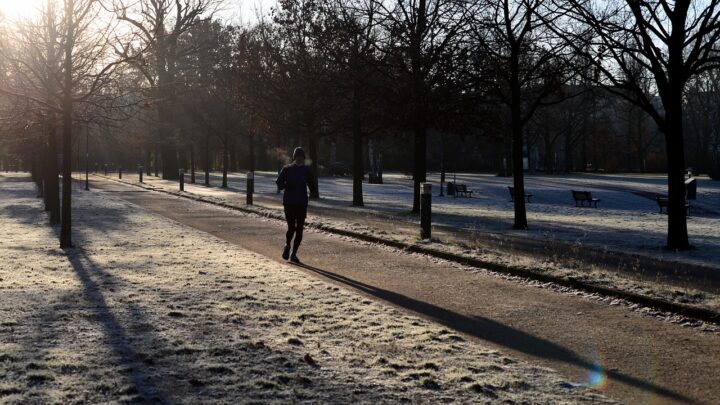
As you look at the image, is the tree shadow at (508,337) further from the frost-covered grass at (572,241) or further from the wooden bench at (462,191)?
the wooden bench at (462,191)

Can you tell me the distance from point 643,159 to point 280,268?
68.1m

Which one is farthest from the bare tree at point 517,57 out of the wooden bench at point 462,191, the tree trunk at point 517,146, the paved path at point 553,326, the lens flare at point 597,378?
the wooden bench at point 462,191

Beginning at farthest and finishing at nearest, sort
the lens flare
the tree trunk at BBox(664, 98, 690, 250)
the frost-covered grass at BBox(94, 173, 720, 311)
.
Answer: the tree trunk at BBox(664, 98, 690, 250), the frost-covered grass at BBox(94, 173, 720, 311), the lens flare

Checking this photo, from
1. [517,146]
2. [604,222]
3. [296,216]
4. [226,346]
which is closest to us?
[226,346]

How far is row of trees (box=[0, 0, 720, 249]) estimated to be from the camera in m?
12.1

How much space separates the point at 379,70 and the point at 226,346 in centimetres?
1512

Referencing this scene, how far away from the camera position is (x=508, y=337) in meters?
5.80

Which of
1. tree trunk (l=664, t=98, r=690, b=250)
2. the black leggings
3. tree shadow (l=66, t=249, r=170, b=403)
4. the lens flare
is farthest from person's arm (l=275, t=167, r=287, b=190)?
tree trunk (l=664, t=98, r=690, b=250)

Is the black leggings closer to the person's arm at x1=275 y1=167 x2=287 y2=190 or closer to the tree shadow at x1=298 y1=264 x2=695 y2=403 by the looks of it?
the person's arm at x1=275 y1=167 x2=287 y2=190

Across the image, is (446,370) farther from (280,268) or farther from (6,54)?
(6,54)

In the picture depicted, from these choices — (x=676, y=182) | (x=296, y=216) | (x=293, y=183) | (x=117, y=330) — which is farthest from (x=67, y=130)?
(x=676, y=182)

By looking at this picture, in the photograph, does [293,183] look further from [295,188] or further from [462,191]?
[462,191]

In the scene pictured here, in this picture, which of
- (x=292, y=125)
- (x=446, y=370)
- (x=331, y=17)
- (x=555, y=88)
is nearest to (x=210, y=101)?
(x=292, y=125)

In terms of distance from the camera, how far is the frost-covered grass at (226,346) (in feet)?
13.9
